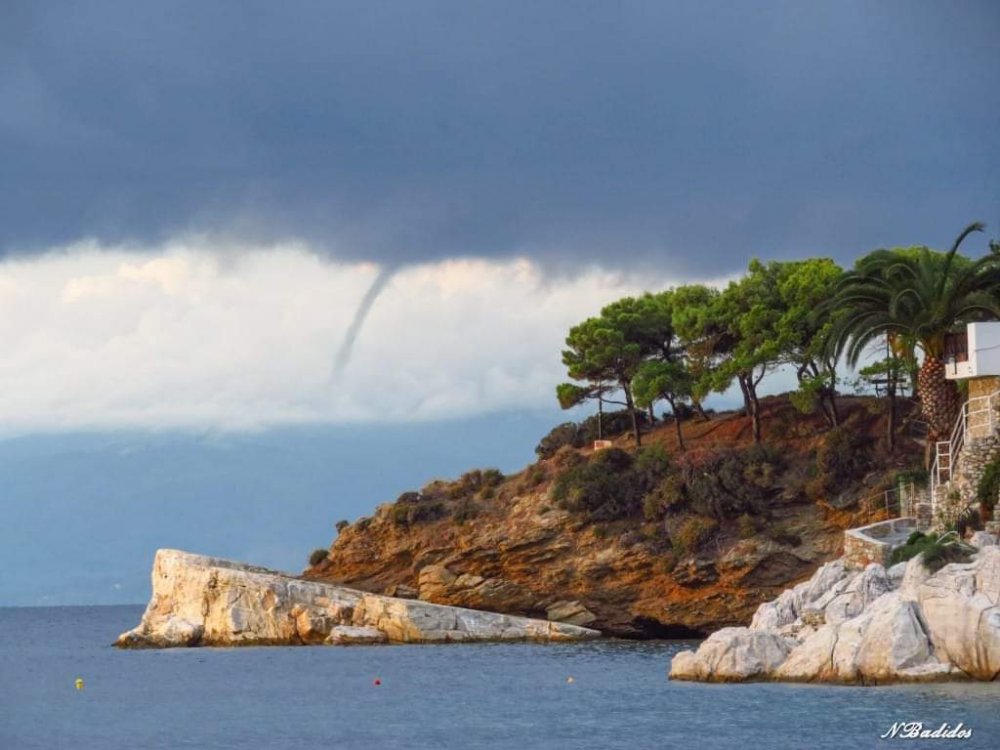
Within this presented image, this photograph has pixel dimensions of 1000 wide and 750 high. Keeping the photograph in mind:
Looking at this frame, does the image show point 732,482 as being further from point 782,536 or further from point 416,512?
point 416,512

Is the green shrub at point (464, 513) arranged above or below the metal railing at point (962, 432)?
below

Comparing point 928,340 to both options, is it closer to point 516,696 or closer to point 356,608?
point 516,696

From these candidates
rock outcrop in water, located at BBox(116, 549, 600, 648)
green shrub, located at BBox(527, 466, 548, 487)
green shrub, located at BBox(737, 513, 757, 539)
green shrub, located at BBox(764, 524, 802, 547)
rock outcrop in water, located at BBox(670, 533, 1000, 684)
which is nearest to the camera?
rock outcrop in water, located at BBox(670, 533, 1000, 684)

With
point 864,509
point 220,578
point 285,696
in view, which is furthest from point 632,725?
point 220,578

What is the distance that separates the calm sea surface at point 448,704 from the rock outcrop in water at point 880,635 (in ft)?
2.80

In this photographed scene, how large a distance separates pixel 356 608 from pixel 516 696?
83.4ft

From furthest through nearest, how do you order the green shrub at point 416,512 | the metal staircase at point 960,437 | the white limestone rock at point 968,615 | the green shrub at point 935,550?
the green shrub at point 416,512, the metal staircase at point 960,437, the green shrub at point 935,550, the white limestone rock at point 968,615

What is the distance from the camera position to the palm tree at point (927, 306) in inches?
2650

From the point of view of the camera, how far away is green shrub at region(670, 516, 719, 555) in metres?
79.5

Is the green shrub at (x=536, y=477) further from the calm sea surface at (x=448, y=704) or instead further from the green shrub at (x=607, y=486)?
the calm sea surface at (x=448, y=704)

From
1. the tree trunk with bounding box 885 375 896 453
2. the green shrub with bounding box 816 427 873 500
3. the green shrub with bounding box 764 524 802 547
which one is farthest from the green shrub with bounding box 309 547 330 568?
the tree trunk with bounding box 885 375 896 453

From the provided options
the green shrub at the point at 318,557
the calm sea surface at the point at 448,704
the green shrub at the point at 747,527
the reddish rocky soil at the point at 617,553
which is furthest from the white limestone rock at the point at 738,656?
the green shrub at the point at 318,557

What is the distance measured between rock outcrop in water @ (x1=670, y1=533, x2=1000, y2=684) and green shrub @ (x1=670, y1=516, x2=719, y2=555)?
21.5 m

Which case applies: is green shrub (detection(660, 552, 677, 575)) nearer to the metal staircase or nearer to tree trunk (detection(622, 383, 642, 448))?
tree trunk (detection(622, 383, 642, 448))
